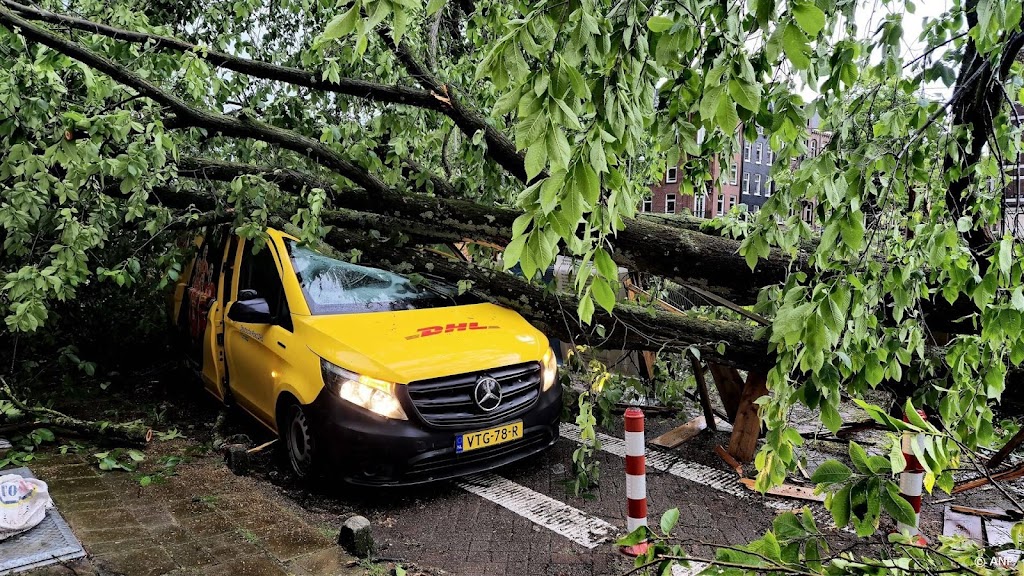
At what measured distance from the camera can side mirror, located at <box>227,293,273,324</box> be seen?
518 cm

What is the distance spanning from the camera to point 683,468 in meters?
5.46

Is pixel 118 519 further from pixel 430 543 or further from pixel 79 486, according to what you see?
pixel 430 543

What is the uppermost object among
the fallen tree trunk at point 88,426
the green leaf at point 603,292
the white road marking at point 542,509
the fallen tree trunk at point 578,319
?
the green leaf at point 603,292

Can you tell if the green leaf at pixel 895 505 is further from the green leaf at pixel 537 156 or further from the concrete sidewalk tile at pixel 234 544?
the concrete sidewalk tile at pixel 234 544

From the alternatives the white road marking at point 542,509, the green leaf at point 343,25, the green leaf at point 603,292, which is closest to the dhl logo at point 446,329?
the white road marking at point 542,509

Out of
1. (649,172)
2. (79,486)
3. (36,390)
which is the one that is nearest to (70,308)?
(36,390)

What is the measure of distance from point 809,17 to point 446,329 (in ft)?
12.6

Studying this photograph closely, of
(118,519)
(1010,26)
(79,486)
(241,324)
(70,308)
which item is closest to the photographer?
(1010,26)

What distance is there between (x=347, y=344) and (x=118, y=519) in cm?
165

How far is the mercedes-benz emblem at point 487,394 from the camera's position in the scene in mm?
4695

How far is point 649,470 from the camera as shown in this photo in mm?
5418

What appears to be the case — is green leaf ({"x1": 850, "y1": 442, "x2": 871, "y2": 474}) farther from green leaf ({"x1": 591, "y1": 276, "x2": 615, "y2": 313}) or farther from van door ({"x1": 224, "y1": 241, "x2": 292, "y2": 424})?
van door ({"x1": 224, "y1": 241, "x2": 292, "y2": 424})

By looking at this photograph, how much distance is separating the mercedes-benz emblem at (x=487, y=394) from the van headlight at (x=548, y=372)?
19.9 inches

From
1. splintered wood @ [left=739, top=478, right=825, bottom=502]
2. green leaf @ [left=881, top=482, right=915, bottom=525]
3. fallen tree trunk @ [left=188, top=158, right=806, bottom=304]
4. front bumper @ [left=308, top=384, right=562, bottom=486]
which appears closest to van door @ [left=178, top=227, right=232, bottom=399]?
fallen tree trunk @ [left=188, top=158, right=806, bottom=304]
